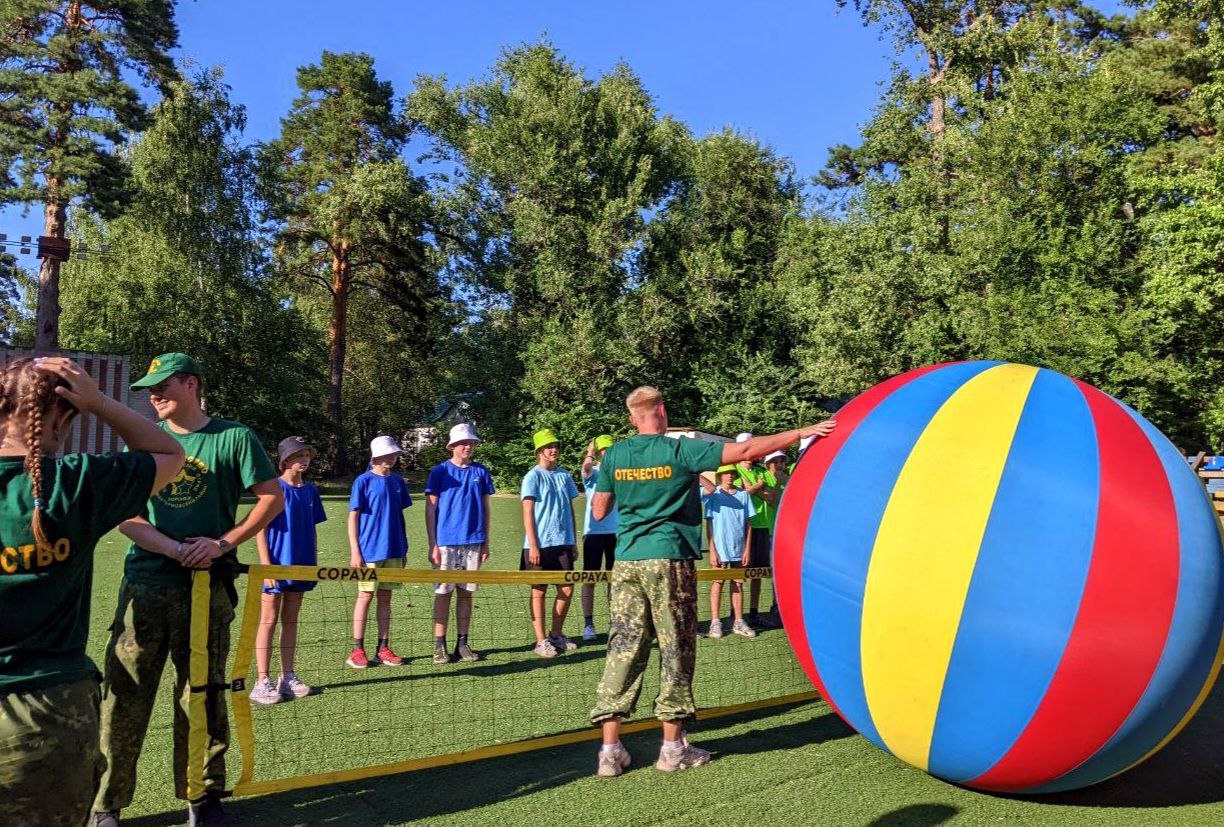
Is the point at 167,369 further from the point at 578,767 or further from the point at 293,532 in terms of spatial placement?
the point at 578,767

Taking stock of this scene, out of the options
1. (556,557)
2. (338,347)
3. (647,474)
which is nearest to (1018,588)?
(647,474)

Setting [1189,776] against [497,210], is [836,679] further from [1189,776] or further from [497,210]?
[497,210]

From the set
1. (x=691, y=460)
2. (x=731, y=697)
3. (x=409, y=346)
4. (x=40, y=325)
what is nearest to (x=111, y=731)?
(x=691, y=460)

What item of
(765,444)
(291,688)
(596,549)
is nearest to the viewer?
(765,444)

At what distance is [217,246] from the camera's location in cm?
3428

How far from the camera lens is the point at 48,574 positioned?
101 inches

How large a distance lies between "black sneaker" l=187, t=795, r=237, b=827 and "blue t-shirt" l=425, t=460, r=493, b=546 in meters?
3.69

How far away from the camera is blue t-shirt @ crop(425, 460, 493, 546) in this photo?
801 centimetres

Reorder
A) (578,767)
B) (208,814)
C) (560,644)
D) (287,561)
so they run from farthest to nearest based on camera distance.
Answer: (560,644), (287,561), (578,767), (208,814)

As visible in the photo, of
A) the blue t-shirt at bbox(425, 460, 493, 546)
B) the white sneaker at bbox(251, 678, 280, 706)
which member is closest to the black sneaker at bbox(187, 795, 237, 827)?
the white sneaker at bbox(251, 678, 280, 706)

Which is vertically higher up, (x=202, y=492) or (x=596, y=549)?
(x=202, y=492)

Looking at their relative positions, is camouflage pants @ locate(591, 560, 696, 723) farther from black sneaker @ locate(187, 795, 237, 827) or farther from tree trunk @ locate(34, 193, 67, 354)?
tree trunk @ locate(34, 193, 67, 354)

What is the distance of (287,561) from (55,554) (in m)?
4.56

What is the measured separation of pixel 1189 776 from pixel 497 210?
3197 cm
